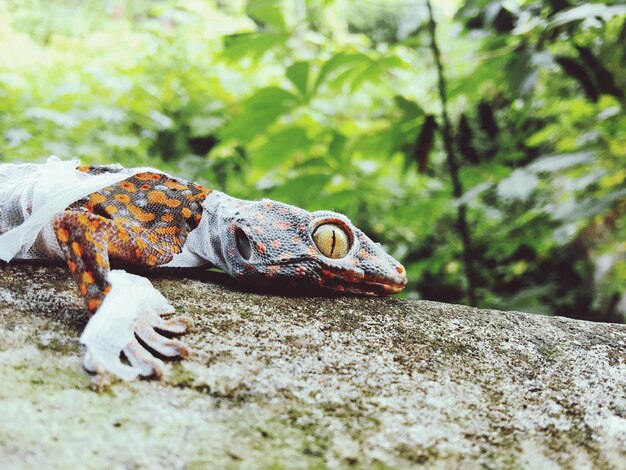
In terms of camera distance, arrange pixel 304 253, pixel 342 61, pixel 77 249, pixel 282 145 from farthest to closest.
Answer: pixel 282 145, pixel 342 61, pixel 304 253, pixel 77 249

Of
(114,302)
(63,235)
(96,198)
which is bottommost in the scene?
(114,302)

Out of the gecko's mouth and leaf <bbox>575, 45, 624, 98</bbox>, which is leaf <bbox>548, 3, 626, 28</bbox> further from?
the gecko's mouth

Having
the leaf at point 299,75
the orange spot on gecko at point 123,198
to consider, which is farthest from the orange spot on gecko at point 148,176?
the leaf at point 299,75

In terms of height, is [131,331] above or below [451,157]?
below

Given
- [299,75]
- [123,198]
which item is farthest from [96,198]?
[299,75]

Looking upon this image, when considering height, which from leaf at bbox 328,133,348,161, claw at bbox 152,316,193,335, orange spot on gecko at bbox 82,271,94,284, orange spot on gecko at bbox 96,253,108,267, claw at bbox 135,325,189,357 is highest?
leaf at bbox 328,133,348,161

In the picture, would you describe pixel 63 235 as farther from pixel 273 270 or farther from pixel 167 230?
pixel 273 270

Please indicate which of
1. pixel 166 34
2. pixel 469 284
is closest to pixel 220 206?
pixel 469 284

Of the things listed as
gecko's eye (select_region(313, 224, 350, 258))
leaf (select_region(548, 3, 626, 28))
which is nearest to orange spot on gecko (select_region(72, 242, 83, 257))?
gecko's eye (select_region(313, 224, 350, 258))
